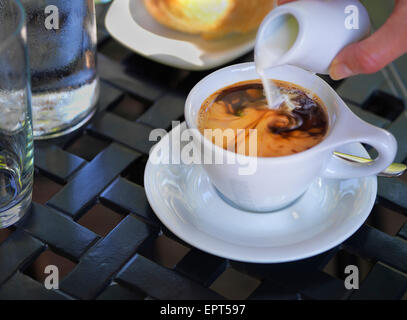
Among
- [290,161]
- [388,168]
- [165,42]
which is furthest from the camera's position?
[165,42]

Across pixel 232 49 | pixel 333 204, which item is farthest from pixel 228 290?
pixel 232 49

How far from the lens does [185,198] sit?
0.75 metres

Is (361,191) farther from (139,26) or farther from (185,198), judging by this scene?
(139,26)

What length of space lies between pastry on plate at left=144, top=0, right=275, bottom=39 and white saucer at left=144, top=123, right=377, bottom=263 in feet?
0.91

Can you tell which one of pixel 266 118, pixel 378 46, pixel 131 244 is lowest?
pixel 131 244

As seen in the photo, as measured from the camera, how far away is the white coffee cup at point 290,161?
668 mm

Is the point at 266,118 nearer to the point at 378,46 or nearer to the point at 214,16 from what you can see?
the point at 378,46

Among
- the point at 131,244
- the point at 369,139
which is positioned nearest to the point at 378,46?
the point at 369,139

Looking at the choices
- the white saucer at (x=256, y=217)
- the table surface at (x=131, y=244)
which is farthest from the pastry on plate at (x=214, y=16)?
the white saucer at (x=256, y=217)

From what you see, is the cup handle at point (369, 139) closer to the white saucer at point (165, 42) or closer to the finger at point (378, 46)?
the finger at point (378, 46)

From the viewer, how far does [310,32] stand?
674 mm

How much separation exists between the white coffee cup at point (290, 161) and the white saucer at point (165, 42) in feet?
0.56

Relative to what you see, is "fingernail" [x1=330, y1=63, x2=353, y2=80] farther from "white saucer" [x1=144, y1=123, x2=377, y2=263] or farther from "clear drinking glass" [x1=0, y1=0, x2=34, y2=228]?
"clear drinking glass" [x1=0, y1=0, x2=34, y2=228]

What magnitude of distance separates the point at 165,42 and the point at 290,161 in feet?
1.28
